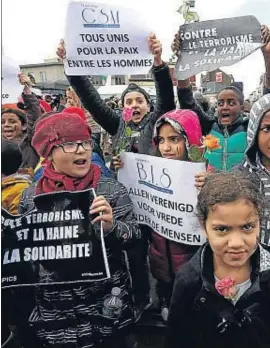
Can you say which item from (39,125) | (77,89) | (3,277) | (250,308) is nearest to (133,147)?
(77,89)

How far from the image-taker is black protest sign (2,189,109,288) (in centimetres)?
234

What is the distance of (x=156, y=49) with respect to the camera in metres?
2.98

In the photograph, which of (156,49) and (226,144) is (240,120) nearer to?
(226,144)

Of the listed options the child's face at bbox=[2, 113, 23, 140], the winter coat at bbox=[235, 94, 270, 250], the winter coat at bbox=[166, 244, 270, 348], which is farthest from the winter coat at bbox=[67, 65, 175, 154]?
the winter coat at bbox=[166, 244, 270, 348]

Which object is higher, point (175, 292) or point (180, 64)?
point (180, 64)

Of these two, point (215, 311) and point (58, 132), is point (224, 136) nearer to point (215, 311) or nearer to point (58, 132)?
point (58, 132)

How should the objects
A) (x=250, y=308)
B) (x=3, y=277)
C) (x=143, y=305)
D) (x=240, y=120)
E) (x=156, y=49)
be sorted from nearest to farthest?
(x=250, y=308)
(x=3, y=277)
(x=156, y=49)
(x=143, y=305)
(x=240, y=120)

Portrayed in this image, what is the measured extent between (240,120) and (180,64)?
3.58 ft

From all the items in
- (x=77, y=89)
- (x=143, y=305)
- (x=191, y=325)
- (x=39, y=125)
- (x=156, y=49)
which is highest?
(x=156, y=49)

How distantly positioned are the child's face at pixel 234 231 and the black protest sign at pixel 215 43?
116 cm

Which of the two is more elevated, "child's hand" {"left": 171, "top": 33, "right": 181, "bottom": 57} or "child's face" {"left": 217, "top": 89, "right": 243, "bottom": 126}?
"child's hand" {"left": 171, "top": 33, "right": 181, "bottom": 57}

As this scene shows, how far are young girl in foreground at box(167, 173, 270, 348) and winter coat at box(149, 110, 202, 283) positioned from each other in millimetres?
616

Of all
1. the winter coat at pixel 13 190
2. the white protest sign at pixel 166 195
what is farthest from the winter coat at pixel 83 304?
the white protest sign at pixel 166 195

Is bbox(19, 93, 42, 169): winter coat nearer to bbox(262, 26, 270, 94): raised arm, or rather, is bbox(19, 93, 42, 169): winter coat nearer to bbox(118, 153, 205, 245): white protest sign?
bbox(118, 153, 205, 245): white protest sign
